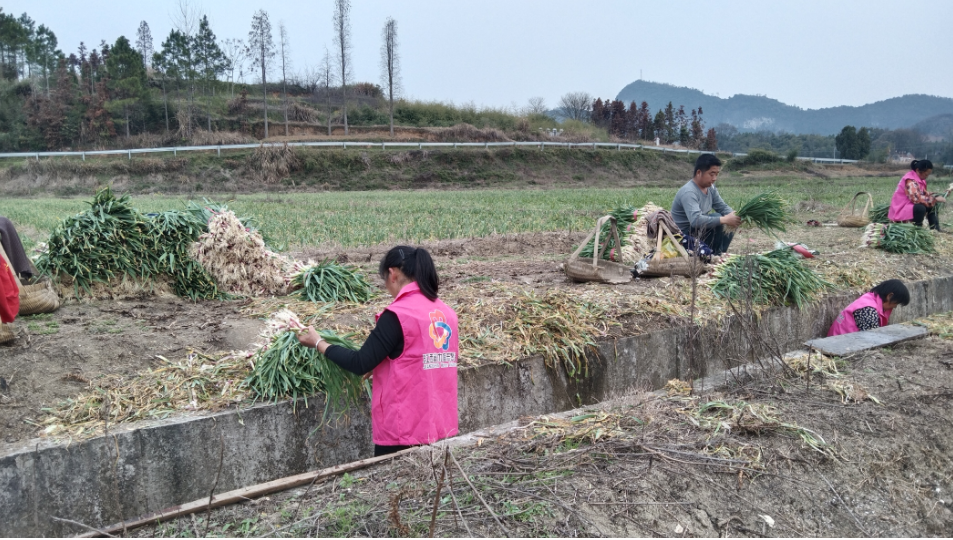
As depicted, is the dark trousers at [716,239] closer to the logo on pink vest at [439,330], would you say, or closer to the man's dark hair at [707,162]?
the man's dark hair at [707,162]

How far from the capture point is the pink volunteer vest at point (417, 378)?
3133 millimetres

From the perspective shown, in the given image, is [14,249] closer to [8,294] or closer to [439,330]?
[8,294]

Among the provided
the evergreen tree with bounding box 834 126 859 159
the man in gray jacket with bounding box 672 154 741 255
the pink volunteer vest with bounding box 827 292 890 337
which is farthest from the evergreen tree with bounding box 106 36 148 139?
the evergreen tree with bounding box 834 126 859 159

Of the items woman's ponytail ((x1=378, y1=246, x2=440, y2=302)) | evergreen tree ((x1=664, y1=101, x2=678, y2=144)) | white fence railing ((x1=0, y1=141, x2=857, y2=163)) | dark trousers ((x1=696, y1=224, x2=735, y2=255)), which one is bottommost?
dark trousers ((x1=696, y1=224, x2=735, y2=255))

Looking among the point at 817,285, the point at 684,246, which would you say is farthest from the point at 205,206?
the point at 817,285

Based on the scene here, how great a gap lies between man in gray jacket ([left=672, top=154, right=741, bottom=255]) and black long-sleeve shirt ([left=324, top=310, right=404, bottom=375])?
4.53 m

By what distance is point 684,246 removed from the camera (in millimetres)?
7250

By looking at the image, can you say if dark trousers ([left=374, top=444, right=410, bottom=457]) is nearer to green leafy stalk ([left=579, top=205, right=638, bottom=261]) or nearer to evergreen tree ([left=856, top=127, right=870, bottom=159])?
green leafy stalk ([left=579, top=205, right=638, bottom=261])

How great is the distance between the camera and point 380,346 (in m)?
3.11

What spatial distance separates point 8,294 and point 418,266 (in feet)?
11.6

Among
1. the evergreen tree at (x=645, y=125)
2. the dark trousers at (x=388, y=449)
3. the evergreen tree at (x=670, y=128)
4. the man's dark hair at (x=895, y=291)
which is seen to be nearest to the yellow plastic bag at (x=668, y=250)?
the man's dark hair at (x=895, y=291)

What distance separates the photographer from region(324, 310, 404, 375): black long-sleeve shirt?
310 cm

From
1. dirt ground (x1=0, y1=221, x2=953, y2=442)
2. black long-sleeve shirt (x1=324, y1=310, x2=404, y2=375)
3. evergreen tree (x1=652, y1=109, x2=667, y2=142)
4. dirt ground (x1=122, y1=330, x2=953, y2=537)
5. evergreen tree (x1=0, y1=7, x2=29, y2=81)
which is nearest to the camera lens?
dirt ground (x1=122, y1=330, x2=953, y2=537)

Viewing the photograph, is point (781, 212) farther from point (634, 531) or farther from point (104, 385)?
point (104, 385)
